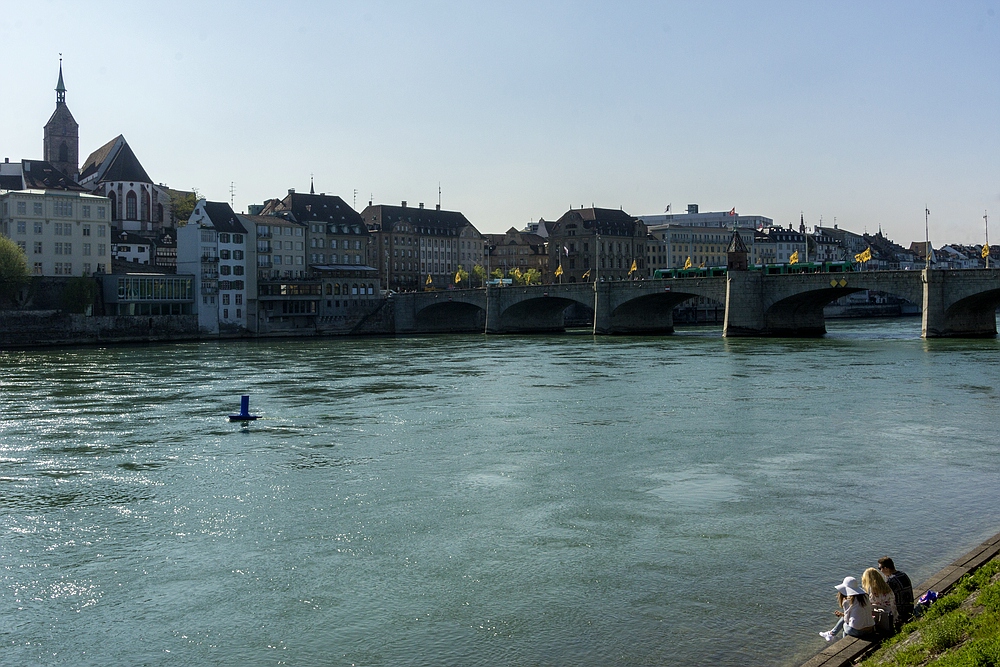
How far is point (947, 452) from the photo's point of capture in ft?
85.8

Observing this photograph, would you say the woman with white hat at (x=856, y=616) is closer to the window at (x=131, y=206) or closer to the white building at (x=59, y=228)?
the white building at (x=59, y=228)

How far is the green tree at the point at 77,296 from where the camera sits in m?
87.6

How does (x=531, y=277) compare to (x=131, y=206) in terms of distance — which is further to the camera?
(x=531, y=277)

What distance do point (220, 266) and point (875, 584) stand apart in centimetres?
9470

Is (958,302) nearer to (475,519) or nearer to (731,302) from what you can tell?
(731,302)

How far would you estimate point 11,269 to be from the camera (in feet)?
270

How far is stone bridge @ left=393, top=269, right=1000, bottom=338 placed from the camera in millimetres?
69562

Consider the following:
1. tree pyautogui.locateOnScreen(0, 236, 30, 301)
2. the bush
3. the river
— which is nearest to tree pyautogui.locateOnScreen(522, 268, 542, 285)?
tree pyautogui.locateOnScreen(0, 236, 30, 301)

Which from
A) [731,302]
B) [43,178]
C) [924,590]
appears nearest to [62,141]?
[43,178]

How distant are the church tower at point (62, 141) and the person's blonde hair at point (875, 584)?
446 feet

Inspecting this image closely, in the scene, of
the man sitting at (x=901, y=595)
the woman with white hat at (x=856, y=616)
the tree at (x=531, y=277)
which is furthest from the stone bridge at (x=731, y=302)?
the woman with white hat at (x=856, y=616)

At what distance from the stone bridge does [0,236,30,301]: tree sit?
123 ft

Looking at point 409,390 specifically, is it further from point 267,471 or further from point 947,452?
point 947,452

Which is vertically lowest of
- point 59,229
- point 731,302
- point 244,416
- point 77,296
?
point 244,416
